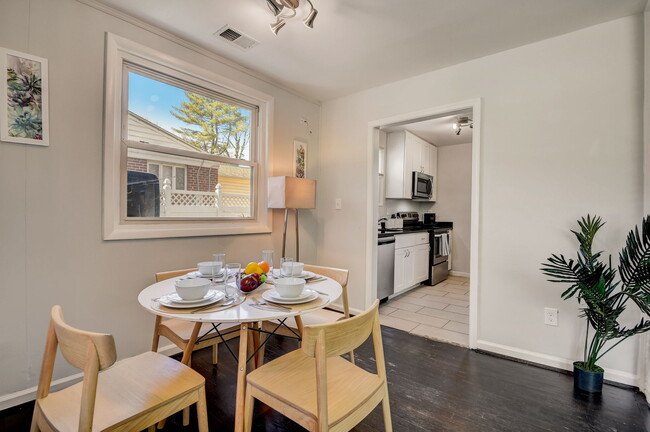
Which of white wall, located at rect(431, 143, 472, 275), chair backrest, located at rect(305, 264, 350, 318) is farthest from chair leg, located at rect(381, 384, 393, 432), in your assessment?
white wall, located at rect(431, 143, 472, 275)

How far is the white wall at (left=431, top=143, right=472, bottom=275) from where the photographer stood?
5551mm

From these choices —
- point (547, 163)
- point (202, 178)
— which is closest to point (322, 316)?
point (202, 178)

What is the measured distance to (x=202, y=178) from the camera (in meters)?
2.62

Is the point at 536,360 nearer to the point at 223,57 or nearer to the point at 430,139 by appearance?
the point at 223,57

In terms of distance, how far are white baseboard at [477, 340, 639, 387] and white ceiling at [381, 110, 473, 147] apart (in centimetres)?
283

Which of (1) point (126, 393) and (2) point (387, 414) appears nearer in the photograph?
(1) point (126, 393)

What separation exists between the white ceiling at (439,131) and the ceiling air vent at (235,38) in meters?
2.29

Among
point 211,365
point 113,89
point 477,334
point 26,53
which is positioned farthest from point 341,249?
point 26,53

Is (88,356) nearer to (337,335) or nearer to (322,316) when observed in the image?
(337,335)

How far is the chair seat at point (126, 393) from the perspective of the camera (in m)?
1.00

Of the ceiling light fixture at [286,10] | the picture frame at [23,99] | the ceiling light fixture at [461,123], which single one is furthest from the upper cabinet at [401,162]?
the picture frame at [23,99]

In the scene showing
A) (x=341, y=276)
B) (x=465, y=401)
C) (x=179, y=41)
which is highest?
(x=179, y=41)

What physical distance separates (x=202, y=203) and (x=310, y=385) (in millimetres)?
1907

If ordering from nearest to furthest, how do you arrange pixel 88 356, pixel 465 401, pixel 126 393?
pixel 88 356, pixel 126 393, pixel 465 401
